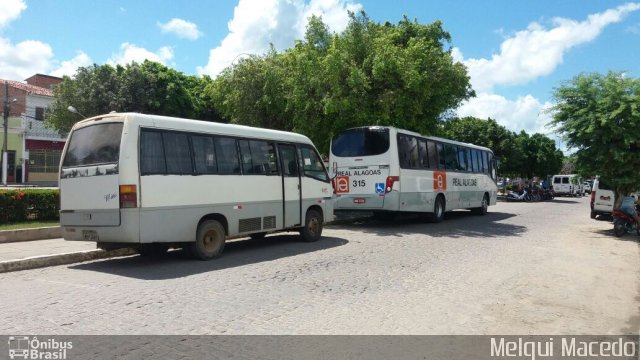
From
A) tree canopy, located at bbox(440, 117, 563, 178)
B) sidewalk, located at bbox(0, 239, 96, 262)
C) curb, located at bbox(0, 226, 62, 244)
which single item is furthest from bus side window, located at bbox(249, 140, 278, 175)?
tree canopy, located at bbox(440, 117, 563, 178)

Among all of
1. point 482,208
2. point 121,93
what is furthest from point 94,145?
point 121,93

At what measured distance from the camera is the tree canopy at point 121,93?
1277 inches

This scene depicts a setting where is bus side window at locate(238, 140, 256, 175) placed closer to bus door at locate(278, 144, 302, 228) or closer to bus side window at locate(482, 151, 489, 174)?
bus door at locate(278, 144, 302, 228)

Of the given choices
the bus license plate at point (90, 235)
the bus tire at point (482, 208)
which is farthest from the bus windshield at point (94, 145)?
the bus tire at point (482, 208)

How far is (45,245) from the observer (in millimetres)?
11445

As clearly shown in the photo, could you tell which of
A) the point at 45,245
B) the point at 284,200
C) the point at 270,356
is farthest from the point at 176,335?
the point at 45,245

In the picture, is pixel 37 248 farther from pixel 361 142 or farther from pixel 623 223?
pixel 623 223

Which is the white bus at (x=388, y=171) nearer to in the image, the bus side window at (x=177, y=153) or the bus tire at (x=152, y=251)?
the bus tire at (x=152, y=251)

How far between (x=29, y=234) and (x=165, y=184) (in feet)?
18.3

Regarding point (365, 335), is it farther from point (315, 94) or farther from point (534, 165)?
point (534, 165)

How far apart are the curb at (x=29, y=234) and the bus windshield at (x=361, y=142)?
881 cm

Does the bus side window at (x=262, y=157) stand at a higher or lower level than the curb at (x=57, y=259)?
higher

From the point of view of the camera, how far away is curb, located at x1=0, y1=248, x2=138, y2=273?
29.1 ft

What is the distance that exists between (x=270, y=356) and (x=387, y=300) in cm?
256
